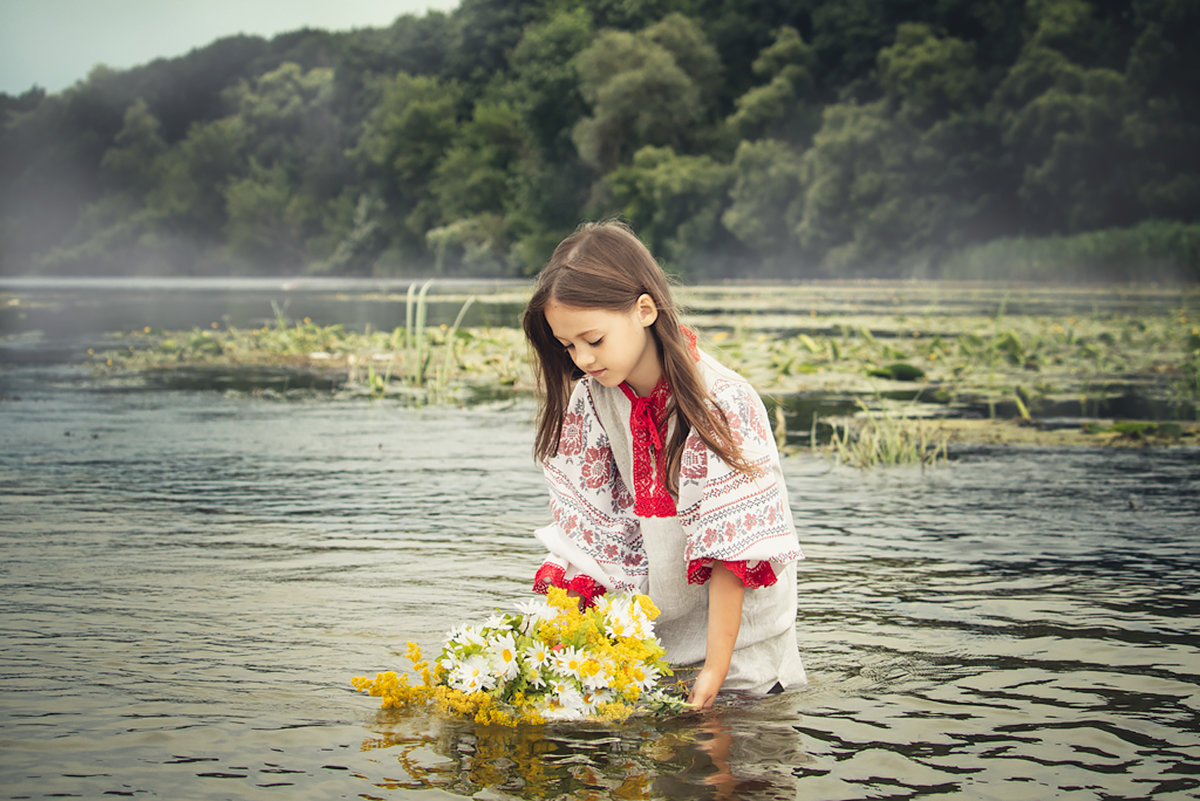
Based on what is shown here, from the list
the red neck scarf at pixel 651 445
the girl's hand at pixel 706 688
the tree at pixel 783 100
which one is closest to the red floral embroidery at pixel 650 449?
the red neck scarf at pixel 651 445

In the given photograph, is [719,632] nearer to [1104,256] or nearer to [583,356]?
[583,356]

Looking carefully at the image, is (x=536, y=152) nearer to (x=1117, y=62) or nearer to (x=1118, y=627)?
(x=1117, y=62)

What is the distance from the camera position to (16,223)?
7931cm

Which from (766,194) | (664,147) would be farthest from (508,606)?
(664,147)

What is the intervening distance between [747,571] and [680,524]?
251 millimetres

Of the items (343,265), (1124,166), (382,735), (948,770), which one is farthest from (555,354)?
(343,265)

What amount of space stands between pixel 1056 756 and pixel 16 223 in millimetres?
86921

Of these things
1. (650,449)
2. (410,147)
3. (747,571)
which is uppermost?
(410,147)

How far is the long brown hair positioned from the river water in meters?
0.70

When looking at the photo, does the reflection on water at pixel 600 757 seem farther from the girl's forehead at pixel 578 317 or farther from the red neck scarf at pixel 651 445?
the girl's forehead at pixel 578 317

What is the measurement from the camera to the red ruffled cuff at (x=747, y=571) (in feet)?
9.68

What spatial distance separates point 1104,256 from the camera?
3394 cm

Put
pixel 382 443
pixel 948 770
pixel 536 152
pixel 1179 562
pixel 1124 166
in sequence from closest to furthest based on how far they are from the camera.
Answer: pixel 948 770 < pixel 1179 562 < pixel 382 443 < pixel 1124 166 < pixel 536 152

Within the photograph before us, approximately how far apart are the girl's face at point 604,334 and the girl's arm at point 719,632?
0.55 m
